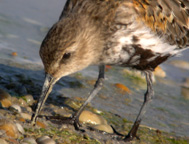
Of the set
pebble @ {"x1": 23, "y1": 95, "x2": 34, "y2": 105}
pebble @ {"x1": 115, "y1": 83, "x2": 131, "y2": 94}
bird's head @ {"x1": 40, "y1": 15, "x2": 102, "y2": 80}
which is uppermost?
bird's head @ {"x1": 40, "y1": 15, "x2": 102, "y2": 80}

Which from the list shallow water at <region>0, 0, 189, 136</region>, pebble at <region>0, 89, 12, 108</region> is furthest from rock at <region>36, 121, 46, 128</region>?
shallow water at <region>0, 0, 189, 136</region>

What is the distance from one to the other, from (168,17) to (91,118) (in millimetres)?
2177

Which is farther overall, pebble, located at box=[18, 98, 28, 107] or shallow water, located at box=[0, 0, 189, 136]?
shallow water, located at box=[0, 0, 189, 136]

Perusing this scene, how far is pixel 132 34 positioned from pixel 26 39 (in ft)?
14.9

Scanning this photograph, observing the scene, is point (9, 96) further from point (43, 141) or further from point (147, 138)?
point (147, 138)

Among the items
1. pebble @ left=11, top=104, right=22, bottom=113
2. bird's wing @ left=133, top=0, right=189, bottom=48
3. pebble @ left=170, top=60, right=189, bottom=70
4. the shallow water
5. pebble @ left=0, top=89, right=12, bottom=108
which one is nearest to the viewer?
pebble @ left=11, top=104, right=22, bottom=113

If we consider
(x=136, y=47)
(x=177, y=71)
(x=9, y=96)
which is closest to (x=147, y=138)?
(x=136, y=47)

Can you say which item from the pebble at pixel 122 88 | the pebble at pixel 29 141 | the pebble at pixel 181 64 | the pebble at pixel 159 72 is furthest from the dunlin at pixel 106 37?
the pebble at pixel 181 64

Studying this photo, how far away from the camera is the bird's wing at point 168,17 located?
18.3 ft

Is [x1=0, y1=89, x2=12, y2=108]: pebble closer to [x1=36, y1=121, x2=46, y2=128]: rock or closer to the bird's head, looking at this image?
[x1=36, y1=121, x2=46, y2=128]: rock

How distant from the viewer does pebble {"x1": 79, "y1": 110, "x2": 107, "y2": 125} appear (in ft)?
18.8

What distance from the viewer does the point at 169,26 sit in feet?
19.8

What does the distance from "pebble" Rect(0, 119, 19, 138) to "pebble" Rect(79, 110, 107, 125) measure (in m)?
1.81

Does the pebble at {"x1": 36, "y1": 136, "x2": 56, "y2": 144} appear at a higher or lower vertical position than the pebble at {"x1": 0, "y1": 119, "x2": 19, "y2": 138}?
lower
